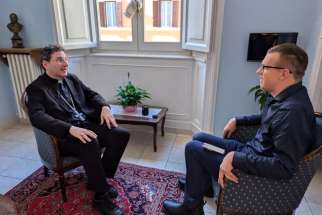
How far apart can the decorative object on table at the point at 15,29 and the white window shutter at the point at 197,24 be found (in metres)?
1.88

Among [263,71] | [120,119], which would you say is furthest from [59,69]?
[263,71]

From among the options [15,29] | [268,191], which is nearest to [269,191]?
[268,191]

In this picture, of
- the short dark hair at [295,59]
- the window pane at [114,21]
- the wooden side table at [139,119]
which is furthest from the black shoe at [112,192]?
the window pane at [114,21]

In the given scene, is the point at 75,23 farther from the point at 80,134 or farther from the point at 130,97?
the point at 80,134

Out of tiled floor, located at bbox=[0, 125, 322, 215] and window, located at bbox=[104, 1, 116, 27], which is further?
window, located at bbox=[104, 1, 116, 27]

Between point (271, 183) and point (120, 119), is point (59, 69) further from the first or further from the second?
point (271, 183)

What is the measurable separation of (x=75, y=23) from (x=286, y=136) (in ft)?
8.12

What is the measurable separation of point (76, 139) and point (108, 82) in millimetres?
1377

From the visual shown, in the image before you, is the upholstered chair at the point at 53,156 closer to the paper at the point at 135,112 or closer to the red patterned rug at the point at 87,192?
the red patterned rug at the point at 87,192

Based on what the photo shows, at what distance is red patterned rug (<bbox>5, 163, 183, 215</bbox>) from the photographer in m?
1.63

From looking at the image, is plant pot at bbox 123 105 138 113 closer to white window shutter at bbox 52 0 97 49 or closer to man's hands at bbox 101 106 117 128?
man's hands at bbox 101 106 117 128

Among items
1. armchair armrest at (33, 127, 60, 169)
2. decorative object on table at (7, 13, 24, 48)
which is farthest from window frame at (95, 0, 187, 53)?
armchair armrest at (33, 127, 60, 169)

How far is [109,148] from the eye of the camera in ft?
5.74

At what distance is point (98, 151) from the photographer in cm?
156
